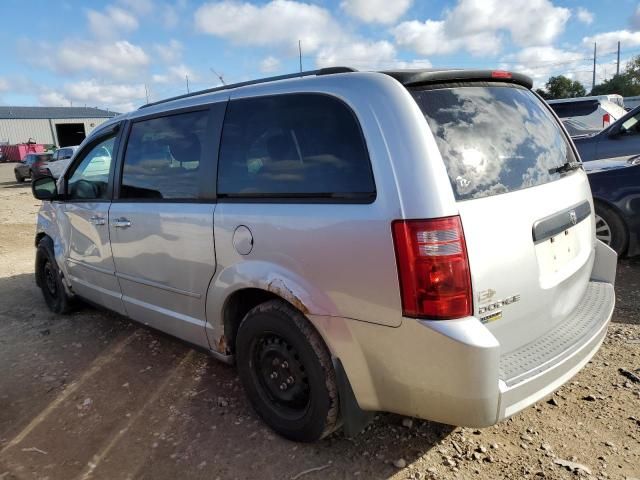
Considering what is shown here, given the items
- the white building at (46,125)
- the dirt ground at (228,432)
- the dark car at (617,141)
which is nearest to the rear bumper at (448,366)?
the dirt ground at (228,432)

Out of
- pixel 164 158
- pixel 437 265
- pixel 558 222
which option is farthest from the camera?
pixel 164 158

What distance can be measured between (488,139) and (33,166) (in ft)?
90.2

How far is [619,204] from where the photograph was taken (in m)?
5.01

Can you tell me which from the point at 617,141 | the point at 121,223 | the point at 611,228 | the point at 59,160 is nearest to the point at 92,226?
the point at 121,223

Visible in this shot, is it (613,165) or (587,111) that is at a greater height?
(587,111)

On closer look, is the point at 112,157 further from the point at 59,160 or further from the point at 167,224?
the point at 59,160

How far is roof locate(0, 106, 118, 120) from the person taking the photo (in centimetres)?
6854

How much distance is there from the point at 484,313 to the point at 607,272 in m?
1.49

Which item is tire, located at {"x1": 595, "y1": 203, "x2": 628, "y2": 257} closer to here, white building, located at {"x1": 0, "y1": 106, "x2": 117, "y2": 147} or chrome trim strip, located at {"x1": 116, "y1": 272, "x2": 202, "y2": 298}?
chrome trim strip, located at {"x1": 116, "y1": 272, "x2": 202, "y2": 298}

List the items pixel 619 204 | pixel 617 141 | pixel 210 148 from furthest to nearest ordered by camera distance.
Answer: pixel 617 141
pixel 619 204
pixel 210 148

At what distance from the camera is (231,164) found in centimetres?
280

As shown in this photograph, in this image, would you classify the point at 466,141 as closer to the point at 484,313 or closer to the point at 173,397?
the point at 484,313

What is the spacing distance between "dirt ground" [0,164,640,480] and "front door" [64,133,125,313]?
60 cm

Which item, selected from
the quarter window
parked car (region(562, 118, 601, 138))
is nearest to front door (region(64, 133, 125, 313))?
the quarter window
